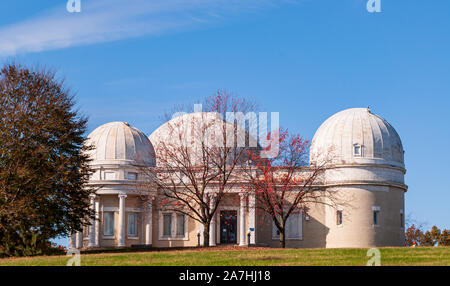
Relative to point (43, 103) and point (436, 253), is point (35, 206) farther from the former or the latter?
point (436, 253)

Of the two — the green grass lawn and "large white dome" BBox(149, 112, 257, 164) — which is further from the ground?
"large white dome" BBox(149, 112, 257, 164)

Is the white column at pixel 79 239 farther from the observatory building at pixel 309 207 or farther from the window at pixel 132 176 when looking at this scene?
the window at pixel 132 176

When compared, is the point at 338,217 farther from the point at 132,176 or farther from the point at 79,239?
the point at 79,239

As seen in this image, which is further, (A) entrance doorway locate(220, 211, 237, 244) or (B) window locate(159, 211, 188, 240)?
(B) window locate(159, 211, 188, 240)

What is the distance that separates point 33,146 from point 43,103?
228cm

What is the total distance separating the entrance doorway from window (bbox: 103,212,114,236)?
8.60 m

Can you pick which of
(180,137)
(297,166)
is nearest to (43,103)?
(180,137)

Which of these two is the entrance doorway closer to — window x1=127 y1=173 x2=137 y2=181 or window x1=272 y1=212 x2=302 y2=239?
window x1=272 y1=212 x2=302 y2=239

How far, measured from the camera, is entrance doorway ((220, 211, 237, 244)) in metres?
53.3

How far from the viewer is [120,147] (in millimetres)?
54375

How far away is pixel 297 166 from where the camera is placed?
45312 mm

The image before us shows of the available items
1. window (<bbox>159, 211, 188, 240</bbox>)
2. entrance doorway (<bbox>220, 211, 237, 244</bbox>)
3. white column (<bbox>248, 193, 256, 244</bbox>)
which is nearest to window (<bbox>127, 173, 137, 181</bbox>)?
window (<bbox>159, 211, 188, 240</bbox>)

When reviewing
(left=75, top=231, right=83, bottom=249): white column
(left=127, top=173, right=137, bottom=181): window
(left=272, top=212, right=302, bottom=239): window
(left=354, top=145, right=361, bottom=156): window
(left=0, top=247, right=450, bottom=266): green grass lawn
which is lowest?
(left=75, top=231, right=83, bottom=249): white column

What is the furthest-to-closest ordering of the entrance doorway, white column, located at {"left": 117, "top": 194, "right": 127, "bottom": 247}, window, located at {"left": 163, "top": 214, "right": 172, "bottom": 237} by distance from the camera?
1. window, located at {"left": 163, "top": 214, "right": 172, "bottom": 237}
2. the entrance doorway
3. white column, located at {"left": 117, "top": 194, "right": 127, "bottom": 247}
